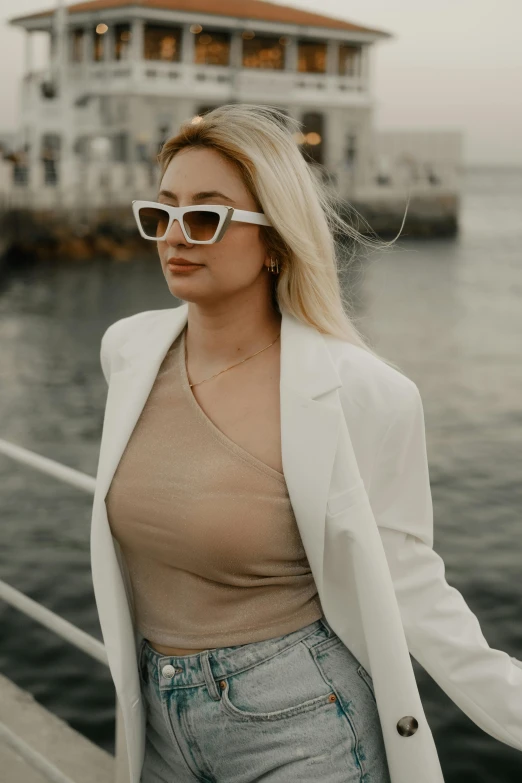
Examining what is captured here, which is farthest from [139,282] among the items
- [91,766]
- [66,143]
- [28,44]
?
[91,766]

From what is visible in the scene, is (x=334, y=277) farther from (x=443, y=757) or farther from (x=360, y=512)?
(x=443, y=757)

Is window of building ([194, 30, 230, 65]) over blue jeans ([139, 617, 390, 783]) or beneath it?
over

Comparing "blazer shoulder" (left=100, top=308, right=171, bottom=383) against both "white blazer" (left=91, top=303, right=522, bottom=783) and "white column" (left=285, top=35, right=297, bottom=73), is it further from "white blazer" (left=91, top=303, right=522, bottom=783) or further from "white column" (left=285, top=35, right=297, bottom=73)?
"white column" (left=285, top=35, right=297, bottom=73)

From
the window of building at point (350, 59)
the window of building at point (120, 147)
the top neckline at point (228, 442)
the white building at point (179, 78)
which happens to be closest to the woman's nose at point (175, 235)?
the top neckline at point (228, 442)

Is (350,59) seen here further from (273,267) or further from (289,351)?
(289,351)

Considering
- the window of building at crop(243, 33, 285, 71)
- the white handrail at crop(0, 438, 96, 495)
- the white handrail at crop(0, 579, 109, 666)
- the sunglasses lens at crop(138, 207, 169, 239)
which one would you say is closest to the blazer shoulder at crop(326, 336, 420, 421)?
the sunglasses lens at crop(138, 207, 169, 239)

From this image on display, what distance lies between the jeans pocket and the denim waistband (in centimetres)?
1

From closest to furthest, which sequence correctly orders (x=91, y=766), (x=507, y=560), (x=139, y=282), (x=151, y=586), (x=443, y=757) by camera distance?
(x=151, y=586) → (x=91, y=766) → (x=443, y=757) → (x=507, y=560) → (x=139, y=282)

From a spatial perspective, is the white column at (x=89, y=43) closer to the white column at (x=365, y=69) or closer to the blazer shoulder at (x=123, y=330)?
the white column at (x=365, y=69)

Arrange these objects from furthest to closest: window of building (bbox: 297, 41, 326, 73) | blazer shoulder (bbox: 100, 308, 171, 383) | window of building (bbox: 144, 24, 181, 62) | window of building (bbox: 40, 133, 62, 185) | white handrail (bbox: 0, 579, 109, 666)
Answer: window of building (bbox: 297, 41, 326, 73), window of building (bbox: 144, 24, 181, 62), window of building (bbox: 40, 133, 62, 185), white handrail (bbox: 0, 579, 109, 666), blazer shoulder (bbox: 100, 308, 171, 383)

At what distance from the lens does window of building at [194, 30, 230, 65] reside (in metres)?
37.3

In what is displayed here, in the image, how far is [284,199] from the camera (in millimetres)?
1624

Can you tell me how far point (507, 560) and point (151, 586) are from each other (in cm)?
744

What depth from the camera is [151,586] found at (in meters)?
1.65
